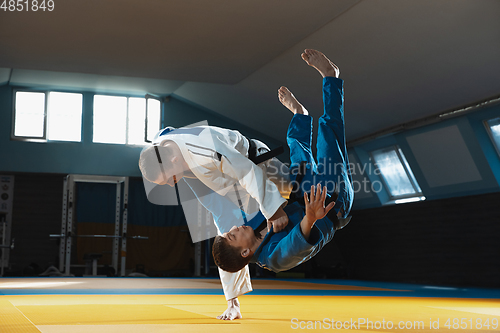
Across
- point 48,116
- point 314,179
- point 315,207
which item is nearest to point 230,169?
point 314,179

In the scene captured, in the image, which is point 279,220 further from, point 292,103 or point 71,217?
point 71,217

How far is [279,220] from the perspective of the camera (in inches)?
88.6

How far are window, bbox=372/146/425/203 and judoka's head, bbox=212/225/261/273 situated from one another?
7.44 m

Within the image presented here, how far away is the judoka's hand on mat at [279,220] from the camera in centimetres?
224

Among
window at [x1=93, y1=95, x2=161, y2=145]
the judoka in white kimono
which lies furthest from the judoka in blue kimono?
window at [x1=93, y1=95, x2=161, y2=145]

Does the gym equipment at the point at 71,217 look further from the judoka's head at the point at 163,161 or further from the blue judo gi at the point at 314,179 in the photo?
the blue judo gi at the point at 314,179

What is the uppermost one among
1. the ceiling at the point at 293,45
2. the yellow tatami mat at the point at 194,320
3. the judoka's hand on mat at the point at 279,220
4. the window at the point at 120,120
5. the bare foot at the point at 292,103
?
the window at the point at 120,120

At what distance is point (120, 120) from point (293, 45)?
5.53 m

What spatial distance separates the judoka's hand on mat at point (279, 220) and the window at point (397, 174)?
24.5 ft

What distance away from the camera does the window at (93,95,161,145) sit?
36.8 ft

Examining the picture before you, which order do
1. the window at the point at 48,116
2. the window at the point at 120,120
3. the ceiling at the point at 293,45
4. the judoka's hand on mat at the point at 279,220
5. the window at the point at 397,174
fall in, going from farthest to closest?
the window at the point at 120,120 < the window at the point at 48,116 < the window at the point at 397,174 < the ceiling at the point at 293,45 < the judoka's hand on mat at the point at 279,220

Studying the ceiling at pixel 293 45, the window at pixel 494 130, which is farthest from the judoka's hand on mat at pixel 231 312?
the window at pixel 494 130

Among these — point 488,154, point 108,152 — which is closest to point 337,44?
point 488,154

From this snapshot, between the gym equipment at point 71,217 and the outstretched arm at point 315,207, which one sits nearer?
the outstretched arm at point 315,207
